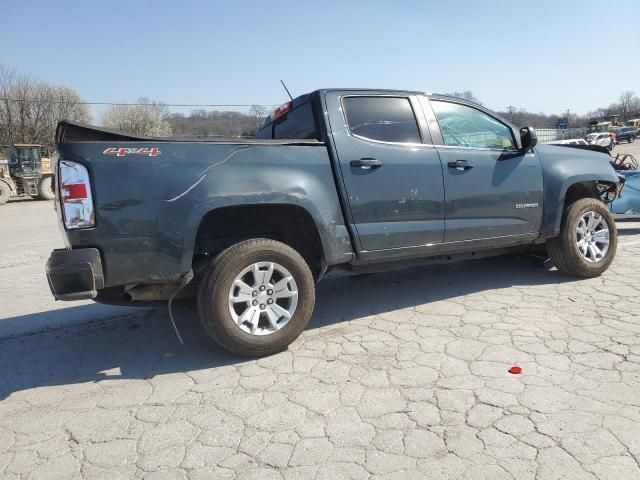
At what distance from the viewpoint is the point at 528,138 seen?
15.4 ft

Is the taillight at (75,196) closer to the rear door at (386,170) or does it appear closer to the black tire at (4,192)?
the rear door at (386,170)

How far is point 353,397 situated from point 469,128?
9.60 ft

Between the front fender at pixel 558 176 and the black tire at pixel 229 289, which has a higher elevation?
the front fender at pixel 558 176

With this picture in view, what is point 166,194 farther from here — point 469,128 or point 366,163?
point 469,128

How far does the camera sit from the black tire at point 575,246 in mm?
4887

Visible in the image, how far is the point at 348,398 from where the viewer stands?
289cm

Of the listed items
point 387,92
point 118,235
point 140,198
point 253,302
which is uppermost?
point 387,92

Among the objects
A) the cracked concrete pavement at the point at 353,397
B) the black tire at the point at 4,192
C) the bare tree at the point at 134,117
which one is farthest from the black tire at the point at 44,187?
the bare tree at the point at 134,117

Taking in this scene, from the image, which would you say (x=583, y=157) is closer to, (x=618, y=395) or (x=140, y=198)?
(x=618, y=395)

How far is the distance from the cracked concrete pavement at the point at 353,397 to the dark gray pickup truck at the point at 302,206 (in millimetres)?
501

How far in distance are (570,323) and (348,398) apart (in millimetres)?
2158

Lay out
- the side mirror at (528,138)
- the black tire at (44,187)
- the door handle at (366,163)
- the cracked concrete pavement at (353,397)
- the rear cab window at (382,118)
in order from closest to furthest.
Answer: the cracked concrete pavement at (353,397), the door handle at (366,163), the rear cab window at (382,118), the side mirror at (528,138), the black tire at (44,187)

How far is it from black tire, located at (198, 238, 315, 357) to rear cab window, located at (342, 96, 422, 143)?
1.23 meters

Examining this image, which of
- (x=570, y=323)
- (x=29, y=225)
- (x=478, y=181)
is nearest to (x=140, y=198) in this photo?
(x=478, y=181)
